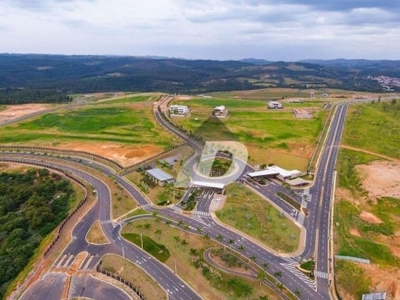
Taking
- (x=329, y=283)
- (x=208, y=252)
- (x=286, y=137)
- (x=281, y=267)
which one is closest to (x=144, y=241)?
(x=208, y=252)

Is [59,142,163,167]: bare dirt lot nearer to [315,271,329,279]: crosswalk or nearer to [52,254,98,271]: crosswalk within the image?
[52,254,98,271]: crosswalk

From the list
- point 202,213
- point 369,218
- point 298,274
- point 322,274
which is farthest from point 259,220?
point 369,218

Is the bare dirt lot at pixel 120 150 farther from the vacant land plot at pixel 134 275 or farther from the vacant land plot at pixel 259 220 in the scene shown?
the vacant land plot at pixel 134 275

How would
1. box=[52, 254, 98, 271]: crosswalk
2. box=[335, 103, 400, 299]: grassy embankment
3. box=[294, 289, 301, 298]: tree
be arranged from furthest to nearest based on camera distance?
box=[52, 254, 98, 271]: crosswalk, box=[335, 103, 400, 299]: grassy embankment, box=[294, 289, 301, 298]: tree

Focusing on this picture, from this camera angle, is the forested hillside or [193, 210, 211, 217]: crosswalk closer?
the forested hillside

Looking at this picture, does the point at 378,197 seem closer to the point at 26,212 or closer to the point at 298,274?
the point at 298,274

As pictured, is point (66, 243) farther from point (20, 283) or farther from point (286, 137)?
point (286, 137)

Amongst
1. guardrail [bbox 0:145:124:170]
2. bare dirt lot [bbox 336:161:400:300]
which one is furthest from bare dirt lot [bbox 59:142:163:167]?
bare dirt lot [bbox 336:161:400:300]
